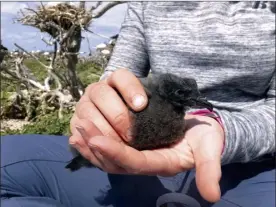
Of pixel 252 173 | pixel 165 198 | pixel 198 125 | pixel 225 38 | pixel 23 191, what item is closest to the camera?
pixel 165 198

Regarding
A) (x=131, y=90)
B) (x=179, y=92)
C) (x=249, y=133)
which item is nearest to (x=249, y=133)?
(x=249, y=133)

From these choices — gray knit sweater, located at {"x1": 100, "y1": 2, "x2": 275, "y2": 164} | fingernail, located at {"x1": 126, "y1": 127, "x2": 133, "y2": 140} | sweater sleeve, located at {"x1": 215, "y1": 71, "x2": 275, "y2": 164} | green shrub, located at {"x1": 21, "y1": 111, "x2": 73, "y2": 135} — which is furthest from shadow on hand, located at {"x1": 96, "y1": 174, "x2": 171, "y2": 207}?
green shrub, located at {"x1": 21, "y1": 111, "x2": 73, "y2": 135}

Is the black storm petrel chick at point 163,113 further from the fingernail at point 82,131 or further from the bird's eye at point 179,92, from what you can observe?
the fingernail at point 82,131

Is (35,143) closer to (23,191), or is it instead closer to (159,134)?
(23,191)

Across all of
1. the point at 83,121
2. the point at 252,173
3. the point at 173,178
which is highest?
the point at 83,121

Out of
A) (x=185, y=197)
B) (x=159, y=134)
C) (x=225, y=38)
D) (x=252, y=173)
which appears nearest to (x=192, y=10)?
(x=225, y=38)

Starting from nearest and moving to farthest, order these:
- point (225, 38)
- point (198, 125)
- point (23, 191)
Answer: point (198, 125) < point (23, 191) < point (225, 38)

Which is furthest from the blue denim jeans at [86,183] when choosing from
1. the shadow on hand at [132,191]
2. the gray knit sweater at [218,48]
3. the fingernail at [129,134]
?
the gray knit sweater at [218,48]
